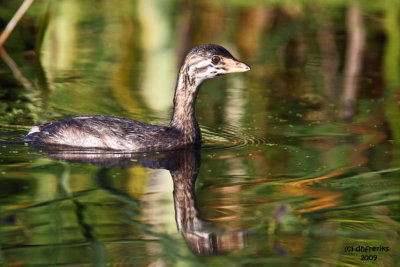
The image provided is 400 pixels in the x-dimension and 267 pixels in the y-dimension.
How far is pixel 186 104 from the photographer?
9242 mm

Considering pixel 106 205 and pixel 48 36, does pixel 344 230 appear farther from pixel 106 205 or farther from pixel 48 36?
pixel 48 36

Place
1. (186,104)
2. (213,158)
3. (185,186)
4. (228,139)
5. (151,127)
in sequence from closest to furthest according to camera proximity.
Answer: (185,186) < (213,158) < (151,127) < (186,104) < (228,139)

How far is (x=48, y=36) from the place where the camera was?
15789 millimetres

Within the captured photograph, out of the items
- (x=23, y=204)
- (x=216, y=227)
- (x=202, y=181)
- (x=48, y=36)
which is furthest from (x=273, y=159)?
(x=48, y=36)

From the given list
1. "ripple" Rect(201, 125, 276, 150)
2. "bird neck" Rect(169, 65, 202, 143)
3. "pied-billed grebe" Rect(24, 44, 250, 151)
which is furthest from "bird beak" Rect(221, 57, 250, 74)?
"ripple" Rect(201, 125, 276, 150)

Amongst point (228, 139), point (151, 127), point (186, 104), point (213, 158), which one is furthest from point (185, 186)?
point (228, 139)

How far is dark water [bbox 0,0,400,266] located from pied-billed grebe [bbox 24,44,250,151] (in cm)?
19

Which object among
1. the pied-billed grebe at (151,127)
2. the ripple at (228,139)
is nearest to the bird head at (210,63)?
the pied-billed grebe at (151,127)

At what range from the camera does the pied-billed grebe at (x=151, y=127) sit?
29.0 ft

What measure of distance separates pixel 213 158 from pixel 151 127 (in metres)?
0.88

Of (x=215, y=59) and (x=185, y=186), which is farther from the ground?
(x=215, y=59)

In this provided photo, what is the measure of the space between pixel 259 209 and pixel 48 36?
9.93 m

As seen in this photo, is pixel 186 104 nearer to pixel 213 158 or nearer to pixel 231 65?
pixel 231 65

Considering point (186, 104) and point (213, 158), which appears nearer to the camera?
point (213, 158)
